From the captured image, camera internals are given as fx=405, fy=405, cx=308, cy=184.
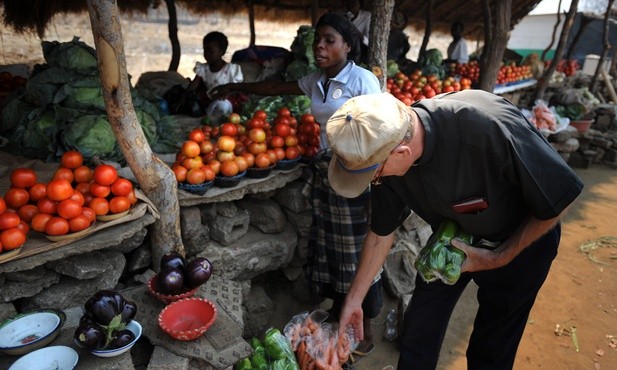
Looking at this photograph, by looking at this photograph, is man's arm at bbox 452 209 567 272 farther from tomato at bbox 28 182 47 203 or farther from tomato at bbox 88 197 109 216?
tomato at bbox 28 182 47 203

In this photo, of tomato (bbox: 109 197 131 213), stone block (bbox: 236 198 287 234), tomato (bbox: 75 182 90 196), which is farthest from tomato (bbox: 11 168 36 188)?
stone block (bbox: 236 198 287 234)

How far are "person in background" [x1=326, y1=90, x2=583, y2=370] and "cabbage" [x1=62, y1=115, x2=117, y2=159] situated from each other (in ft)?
6.91

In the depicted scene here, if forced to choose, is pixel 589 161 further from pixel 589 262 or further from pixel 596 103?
pixel 589 262

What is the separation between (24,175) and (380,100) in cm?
206

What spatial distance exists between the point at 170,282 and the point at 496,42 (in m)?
5.63

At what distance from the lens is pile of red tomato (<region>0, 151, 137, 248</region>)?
216 cm

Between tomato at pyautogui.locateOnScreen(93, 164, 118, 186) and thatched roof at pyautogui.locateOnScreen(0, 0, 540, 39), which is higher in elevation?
thatched roof at pyautogui.locateOnScreen(0, 0, 540, 39)

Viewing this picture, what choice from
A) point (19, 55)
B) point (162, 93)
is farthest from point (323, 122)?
point (19, 55)

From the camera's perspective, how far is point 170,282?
7.82 ft

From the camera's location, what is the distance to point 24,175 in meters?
2.31

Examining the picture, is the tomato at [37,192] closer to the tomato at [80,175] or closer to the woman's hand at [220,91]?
the tomato at [80,175]

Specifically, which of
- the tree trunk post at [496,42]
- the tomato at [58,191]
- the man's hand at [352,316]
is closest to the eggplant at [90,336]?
the tomato at [58,191]

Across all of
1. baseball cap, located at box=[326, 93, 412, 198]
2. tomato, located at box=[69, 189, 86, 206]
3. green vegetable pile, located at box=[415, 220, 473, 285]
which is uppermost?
baseball cap, located at box=[326, 93, 412, 198]

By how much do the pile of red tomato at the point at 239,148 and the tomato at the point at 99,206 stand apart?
54cm
